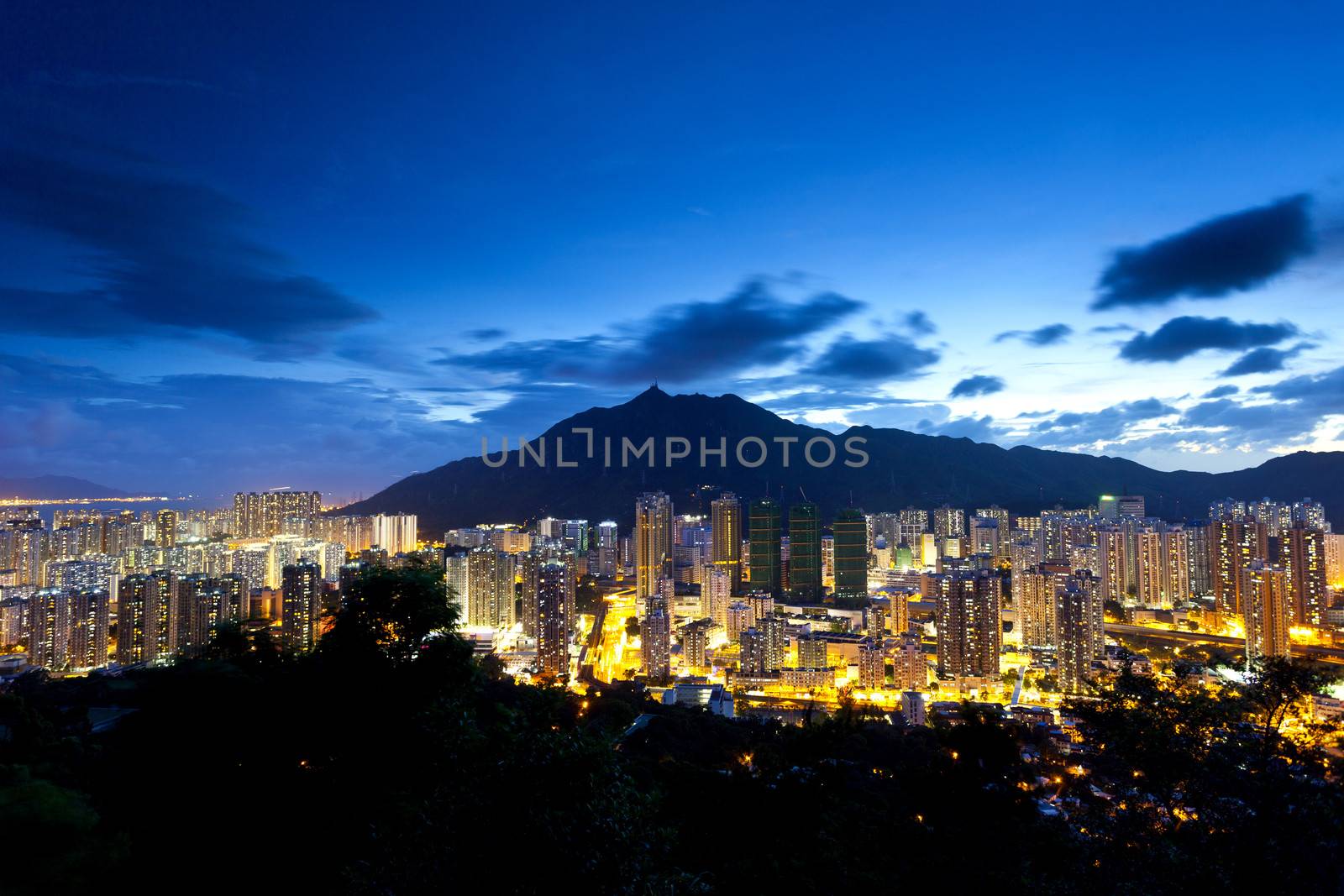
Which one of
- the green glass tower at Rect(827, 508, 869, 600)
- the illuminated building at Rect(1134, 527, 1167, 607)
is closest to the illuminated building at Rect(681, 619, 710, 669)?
the green glass tower at Rect(827, 508, 869, 600)

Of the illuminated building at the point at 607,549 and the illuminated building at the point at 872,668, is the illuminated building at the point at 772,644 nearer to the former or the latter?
the illuminated building at the point at 872,668

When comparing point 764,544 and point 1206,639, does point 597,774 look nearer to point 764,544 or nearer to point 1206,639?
point 1206,639

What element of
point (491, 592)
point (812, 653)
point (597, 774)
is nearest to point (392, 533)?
point (491, 592)

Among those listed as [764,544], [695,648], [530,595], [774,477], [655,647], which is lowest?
[695,648]

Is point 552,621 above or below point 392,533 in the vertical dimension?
below

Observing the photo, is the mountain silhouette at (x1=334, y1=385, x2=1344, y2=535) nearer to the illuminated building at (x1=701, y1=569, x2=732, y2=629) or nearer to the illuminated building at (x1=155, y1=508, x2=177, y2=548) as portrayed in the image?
the illuminated building at (x1=155, y1=508, x2=177, y2=548)

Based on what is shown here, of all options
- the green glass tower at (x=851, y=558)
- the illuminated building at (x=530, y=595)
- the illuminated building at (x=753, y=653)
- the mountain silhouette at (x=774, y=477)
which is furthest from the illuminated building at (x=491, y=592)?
the mountain silhouette at (x=774, y=477)

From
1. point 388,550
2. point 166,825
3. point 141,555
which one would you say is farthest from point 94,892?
point 388,550
